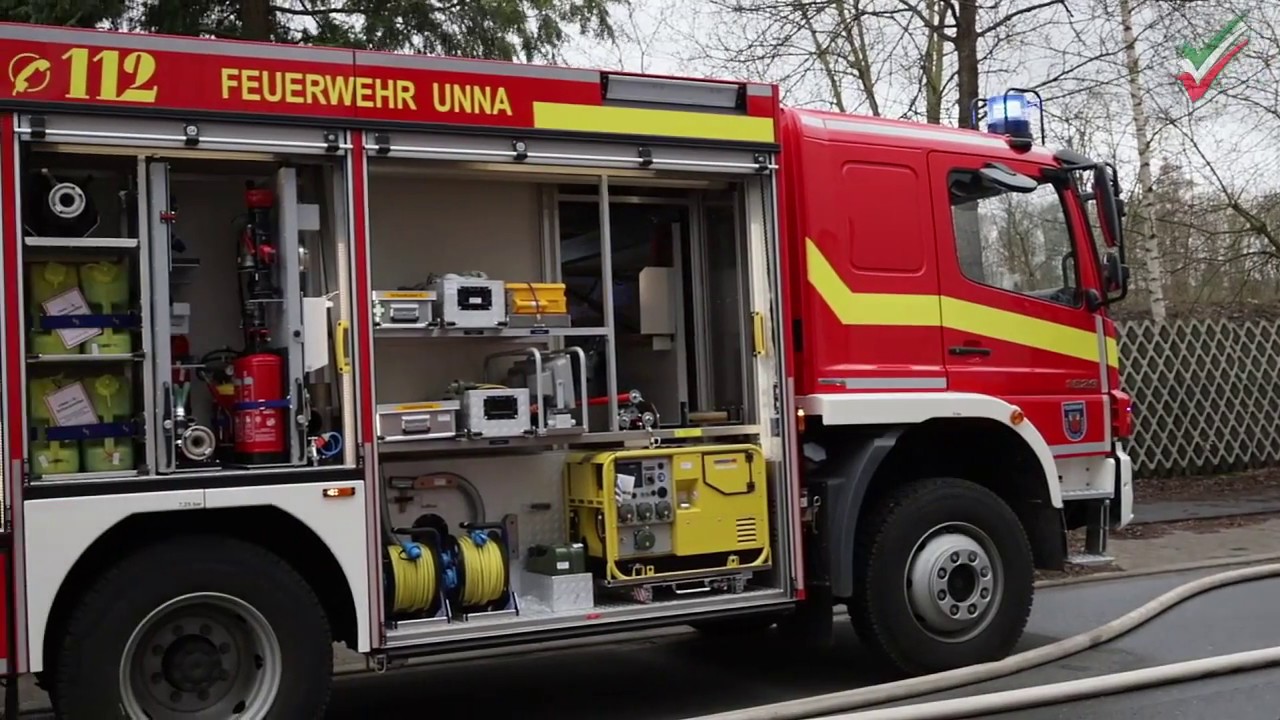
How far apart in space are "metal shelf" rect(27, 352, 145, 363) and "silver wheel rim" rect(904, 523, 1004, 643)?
13.1 feet

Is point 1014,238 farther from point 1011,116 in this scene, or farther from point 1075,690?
point 1075,690

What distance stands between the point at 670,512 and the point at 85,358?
110 inches

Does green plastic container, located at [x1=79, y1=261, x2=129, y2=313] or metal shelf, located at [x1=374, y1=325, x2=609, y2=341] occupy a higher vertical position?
green plastic container, located at [x1=79, y1=261, x2=129, y2=313]

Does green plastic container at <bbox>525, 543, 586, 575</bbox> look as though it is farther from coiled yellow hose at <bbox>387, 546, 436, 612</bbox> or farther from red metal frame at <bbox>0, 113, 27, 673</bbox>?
red metal frame at <bbox>0, 113, 27, 673</bbox>

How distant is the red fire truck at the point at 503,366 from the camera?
5449mm

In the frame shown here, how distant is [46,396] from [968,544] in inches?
182

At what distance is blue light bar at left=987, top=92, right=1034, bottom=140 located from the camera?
26.5 ft

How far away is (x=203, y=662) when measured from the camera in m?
5.53

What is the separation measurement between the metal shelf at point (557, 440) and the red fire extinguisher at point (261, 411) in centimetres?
46

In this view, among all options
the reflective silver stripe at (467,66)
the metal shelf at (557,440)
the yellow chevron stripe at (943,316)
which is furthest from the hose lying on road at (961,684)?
the reflective silver stripe at (467,66)

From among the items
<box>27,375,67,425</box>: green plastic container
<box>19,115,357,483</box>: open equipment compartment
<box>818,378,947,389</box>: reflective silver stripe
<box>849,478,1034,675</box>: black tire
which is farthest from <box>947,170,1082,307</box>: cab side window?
<box>27,375,67,425</box>: green plastic container

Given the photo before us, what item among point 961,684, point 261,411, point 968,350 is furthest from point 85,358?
point 968,350

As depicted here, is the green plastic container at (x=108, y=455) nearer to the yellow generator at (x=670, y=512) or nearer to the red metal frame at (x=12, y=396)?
the red metal frame at (x=12, y=396)

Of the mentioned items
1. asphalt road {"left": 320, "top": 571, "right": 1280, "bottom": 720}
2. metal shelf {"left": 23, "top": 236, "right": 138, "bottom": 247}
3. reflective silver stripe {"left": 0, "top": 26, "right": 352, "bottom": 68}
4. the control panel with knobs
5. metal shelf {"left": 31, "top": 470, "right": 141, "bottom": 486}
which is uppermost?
reflective silver stripe {"left": 0, "top": 26, "right": 352, "bottom": 68}
